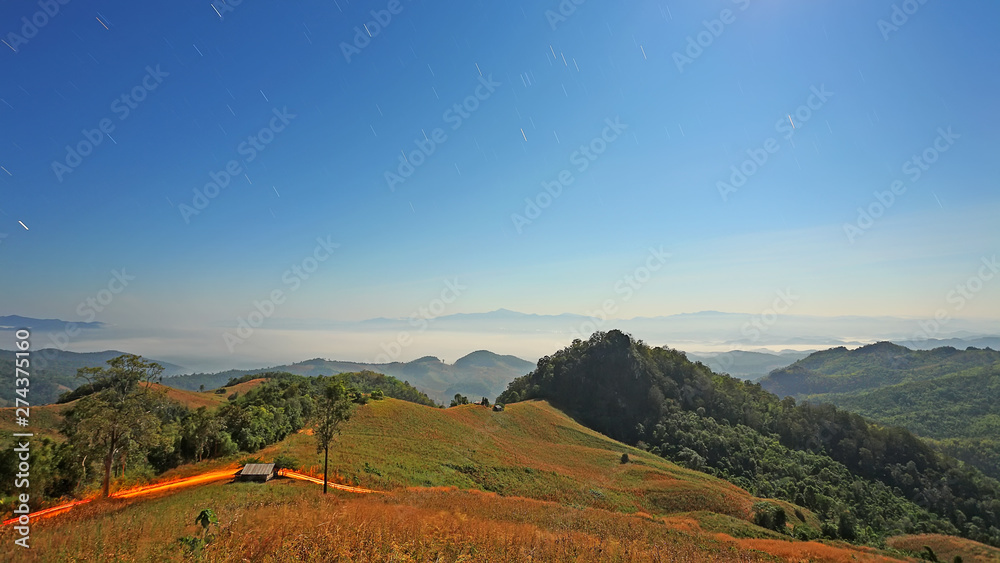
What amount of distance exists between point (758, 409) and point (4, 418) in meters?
165

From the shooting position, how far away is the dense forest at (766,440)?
7150 centimetres

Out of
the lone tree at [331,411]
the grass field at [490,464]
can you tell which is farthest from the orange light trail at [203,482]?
the lone tree at [331,411]

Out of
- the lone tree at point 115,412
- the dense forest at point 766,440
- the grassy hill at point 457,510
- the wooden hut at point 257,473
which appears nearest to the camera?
the grassy hill at point 457,510

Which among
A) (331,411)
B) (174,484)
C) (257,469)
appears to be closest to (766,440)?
(331,411)

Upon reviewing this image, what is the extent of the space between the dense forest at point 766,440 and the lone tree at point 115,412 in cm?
6420

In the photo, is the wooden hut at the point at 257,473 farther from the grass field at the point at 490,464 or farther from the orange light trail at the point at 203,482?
the grass field at the point at 490,464

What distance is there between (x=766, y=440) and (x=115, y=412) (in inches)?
4610

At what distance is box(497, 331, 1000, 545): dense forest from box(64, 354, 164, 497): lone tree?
64202mm

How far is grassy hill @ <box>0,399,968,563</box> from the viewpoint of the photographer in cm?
848

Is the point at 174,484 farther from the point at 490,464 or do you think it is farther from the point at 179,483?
the point at 490,464

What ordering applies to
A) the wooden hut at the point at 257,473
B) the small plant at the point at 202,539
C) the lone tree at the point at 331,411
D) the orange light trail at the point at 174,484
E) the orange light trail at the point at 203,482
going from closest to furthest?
1. the small plant at the point at 202,539
2. the orange light trail at the point at 174,484
3. the orange light trail at the point at 203,482
4. the lone tree at the point at 331,411
5. the wooden hut at the point at 257,473

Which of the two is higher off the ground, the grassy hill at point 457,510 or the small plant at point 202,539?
the small plant at point 202,539

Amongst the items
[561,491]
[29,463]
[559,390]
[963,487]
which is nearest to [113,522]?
[29,463]

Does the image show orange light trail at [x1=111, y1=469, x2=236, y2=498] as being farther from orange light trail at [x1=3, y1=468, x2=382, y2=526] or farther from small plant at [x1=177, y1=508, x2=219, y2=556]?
small plant at [x1=177, y1=508, x2=219, y2=556]
